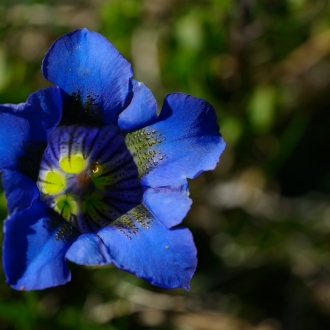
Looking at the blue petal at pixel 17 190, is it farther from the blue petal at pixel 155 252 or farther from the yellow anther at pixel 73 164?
the yellow anther at pixel 73 164

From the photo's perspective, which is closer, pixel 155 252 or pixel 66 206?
pixel 155 252

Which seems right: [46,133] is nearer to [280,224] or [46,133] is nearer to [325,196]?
[280,224]

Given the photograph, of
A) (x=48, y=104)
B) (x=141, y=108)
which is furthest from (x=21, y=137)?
(x=141, y=108)

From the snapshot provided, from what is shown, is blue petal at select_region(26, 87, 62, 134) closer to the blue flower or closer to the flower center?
the blue flower

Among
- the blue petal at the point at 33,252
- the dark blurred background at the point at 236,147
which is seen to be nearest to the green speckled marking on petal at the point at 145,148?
the blue petal at the point at 33,252

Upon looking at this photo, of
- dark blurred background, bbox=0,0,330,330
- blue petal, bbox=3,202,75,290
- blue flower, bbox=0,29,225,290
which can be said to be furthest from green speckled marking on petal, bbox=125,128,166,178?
dark blurred background, bbox=0,0,330,330

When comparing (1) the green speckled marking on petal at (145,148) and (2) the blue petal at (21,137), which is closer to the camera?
(2) the blue petal at (21,137)

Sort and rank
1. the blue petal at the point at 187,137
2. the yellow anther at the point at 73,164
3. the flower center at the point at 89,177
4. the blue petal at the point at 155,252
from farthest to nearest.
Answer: the yellow anther at the point at 73,164 → the flower center at the point at 89,177 → the blue petal at the point at 187,137 → the blue petal at the point at 155,252

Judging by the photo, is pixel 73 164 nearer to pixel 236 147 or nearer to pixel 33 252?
pixel 33 252
